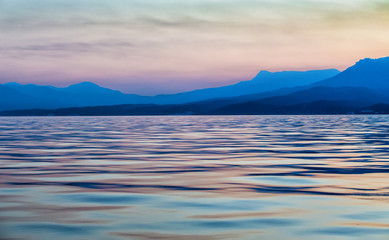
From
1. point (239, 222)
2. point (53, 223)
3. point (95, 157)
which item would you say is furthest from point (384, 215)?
point (95, 157)

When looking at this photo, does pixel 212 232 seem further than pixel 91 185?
No

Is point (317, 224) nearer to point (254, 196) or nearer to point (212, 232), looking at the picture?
point (212, 232)

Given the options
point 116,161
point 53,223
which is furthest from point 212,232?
point 116,161

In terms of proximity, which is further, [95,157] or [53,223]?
[95,157]

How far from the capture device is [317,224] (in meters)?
11.1

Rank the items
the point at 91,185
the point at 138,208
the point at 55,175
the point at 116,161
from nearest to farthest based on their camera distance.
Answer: the point at 138,208 < the point at 91,185 < the point at 55,175 < the point at 116,161

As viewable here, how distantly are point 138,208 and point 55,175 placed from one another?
7.20m

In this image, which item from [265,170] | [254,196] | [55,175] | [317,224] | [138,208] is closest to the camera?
[317,224]

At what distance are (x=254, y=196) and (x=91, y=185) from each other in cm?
492

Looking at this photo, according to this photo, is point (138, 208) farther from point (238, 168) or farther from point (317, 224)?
point (238, 168)

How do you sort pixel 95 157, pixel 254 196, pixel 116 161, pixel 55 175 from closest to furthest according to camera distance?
1. pixel 254 196
2. pixel 55 175
3. pixel 116 161
4. pixel 95 157

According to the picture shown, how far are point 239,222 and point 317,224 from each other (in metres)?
1.48

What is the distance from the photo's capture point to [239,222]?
444 inches

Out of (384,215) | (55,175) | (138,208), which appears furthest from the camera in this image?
(55,175)
